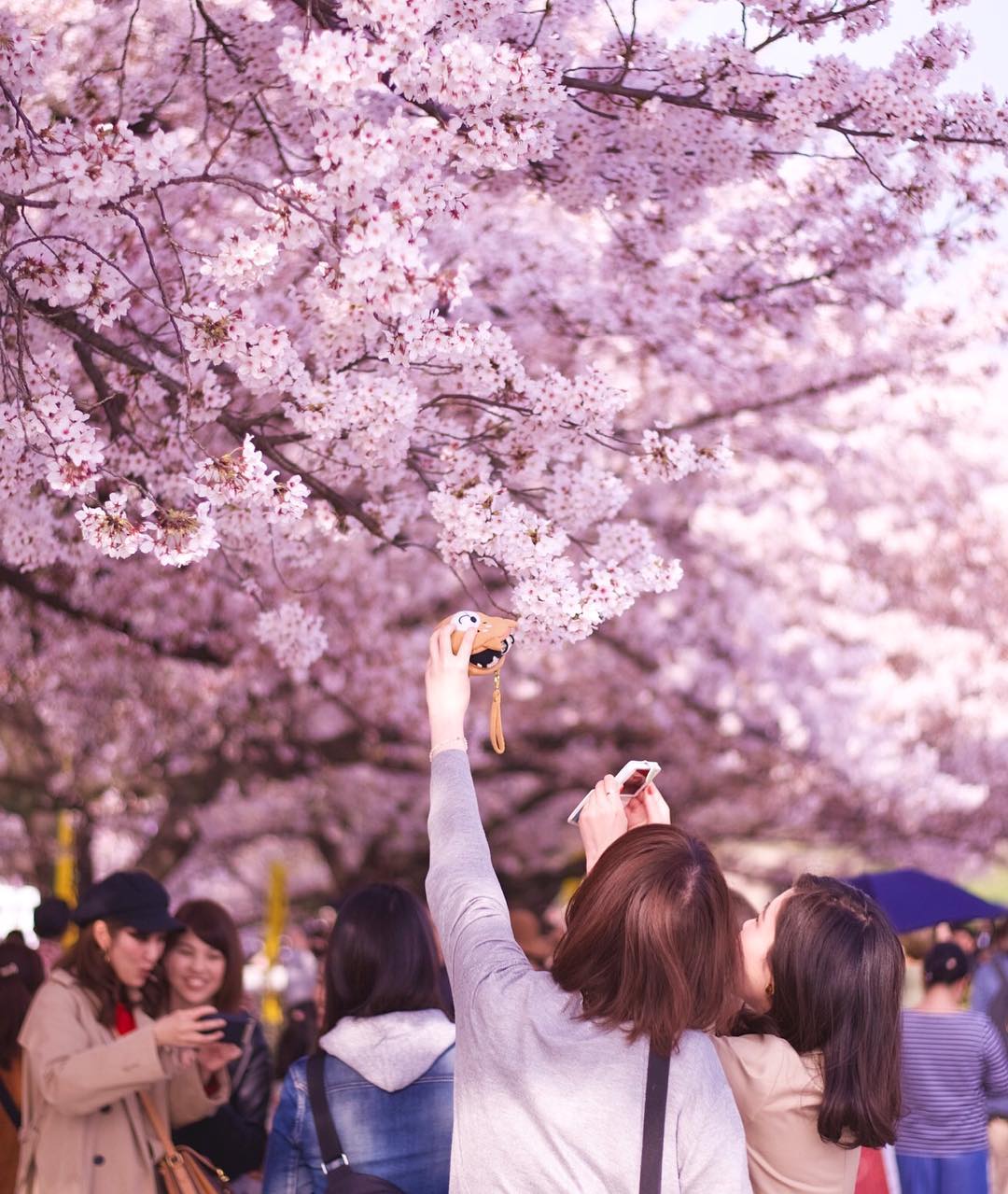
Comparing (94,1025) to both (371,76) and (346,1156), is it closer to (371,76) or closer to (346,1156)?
(346,1156)

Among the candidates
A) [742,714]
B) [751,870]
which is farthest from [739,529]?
[751,870]

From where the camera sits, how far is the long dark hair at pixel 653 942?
2.21 metres

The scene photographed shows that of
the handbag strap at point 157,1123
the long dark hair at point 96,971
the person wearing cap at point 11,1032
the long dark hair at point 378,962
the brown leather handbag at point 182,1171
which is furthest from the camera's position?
the person wearing cap at point 11,1032

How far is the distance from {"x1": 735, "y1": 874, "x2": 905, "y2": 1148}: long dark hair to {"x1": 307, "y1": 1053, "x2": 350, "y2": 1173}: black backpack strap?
1033 millimetres

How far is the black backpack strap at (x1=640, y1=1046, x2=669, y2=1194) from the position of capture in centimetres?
216

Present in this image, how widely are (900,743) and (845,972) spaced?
38.4ft

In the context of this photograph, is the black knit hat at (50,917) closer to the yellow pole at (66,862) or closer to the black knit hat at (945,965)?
the black knit hat at (945,965)

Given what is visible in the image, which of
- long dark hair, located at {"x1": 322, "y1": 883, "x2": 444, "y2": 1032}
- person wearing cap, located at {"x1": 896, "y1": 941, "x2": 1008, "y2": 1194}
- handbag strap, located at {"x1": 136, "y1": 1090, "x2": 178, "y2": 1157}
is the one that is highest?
long dark hair, located at {"x1": 322, "y1": 883, "x2": 444, "y2": 1032}

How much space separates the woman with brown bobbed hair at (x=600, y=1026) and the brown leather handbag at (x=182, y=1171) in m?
1.87

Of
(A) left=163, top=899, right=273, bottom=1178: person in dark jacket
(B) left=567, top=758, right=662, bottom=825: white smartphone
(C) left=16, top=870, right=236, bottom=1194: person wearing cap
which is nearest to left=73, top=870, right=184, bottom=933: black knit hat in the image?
(C) left=16, top=870, right=236, bottom=1194: person wearing cap

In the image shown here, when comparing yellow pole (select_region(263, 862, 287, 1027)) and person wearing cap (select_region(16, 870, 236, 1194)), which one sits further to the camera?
yellow pole (select_region(263, 862, 287, 1027))

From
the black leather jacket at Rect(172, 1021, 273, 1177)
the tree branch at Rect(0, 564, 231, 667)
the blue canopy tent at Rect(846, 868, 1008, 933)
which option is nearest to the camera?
the black leather jacket at Rect(172, 1021, 273, 1177)

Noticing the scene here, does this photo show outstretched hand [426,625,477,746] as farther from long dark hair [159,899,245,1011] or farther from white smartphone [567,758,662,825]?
long dark hair [159,899,245,1011]

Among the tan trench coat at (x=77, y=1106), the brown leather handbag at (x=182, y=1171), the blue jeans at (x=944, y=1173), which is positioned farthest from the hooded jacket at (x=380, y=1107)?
the blue jeans at (x=944, y=1173)
